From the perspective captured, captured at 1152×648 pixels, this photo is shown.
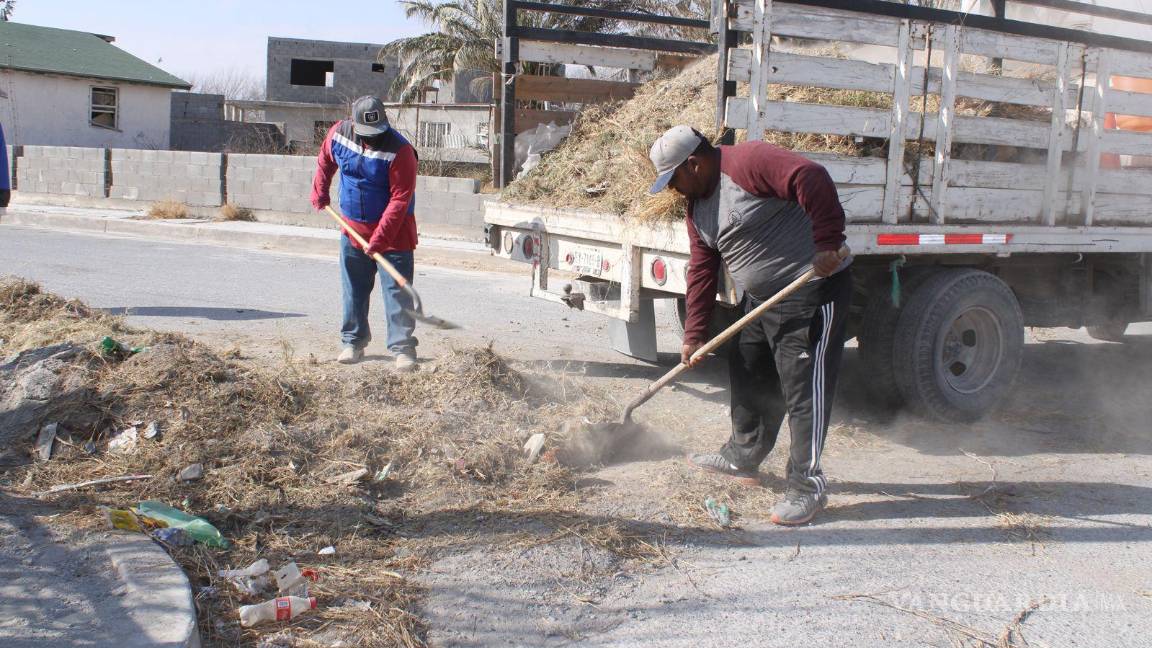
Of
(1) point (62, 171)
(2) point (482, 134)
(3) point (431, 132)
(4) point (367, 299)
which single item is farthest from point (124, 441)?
(3) point (431, 132)

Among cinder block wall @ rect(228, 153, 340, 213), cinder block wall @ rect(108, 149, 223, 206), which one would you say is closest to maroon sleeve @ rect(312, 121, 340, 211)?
cinder block wall @ rect(228, 153, 340, 213)

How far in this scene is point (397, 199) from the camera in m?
6.06

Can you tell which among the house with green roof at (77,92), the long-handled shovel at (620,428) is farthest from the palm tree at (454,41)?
the long-handled shovel at (620,428)

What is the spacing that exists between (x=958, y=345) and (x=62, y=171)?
18.8 m

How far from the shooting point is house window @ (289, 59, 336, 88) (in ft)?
142

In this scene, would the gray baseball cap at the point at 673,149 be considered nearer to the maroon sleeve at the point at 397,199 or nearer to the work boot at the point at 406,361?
the maroon sleeve at the point at 397,199

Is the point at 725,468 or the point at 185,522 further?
the point at 725,468

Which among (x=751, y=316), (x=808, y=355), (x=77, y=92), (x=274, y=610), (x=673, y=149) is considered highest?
(x=77, y=92)

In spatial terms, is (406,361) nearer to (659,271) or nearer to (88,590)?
(659,271)

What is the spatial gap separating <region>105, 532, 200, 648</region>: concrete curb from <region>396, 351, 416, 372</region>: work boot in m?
2.65

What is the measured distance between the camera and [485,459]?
4.48 meters

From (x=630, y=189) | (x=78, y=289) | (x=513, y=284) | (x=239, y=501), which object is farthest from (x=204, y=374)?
(x=513, y=284)

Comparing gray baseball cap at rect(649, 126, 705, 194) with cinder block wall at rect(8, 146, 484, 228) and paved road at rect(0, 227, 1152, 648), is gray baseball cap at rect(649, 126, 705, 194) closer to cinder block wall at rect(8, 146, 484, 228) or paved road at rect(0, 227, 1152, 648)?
paved road at rect(0, 227, 1152, 648)

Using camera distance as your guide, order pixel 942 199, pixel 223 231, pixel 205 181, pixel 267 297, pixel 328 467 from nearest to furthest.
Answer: pixel 328 467
pixel 942 199
pixel 267 297
pixel 223 231
pixel 205 181
